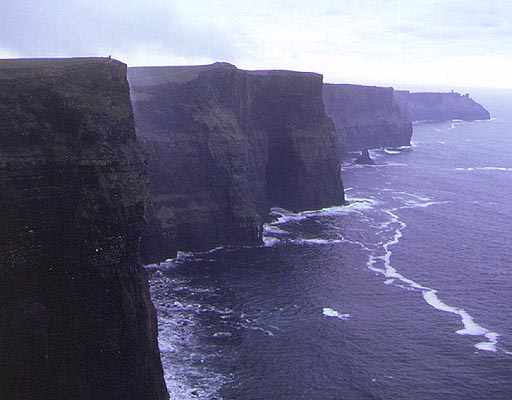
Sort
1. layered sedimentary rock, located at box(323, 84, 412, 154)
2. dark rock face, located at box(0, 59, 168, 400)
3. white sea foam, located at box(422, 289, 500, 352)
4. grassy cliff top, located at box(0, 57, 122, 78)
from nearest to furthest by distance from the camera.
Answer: dark rock face, located at box(0, 59, 168, 400) < grassy cliff top, located at box(0, 57, 122, 78) < white sea foam, located at box(422, 289, 500, 352) < layered sedimentary rock, located at box(323, 84, 412, 154)

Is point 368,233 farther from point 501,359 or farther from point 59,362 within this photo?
point 59,362

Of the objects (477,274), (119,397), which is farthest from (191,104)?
(119,397)

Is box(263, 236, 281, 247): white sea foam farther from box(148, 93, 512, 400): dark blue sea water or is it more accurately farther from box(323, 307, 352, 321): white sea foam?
box(323, 307, 352, 321): white sea foam

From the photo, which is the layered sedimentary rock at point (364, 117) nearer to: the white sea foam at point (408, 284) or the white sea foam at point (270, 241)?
the white sea foam at point (408, 284)

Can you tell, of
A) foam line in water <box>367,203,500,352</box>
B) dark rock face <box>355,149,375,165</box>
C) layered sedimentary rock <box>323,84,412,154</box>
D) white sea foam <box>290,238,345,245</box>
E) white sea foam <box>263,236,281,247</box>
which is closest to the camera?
foam line in water <box>367,203,500,352</box>

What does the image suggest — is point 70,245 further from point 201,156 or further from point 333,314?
point 201,156

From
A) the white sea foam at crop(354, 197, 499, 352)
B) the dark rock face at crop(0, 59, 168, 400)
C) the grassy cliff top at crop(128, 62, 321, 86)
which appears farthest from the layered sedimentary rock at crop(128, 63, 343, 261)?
the dark rock face at crop(0, 59, 168, 400)

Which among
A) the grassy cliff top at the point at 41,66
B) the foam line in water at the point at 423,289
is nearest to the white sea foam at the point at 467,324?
the foam line in water at the point at 423,289

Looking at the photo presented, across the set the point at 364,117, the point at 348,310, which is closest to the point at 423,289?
the point at 348,310
